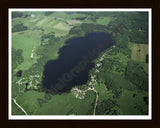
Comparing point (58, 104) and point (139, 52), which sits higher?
point (139, 52)

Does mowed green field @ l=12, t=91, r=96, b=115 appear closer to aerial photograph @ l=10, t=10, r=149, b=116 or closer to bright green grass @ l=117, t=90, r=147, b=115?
aerial photograph @ l=10, t=10, r=149, b=116

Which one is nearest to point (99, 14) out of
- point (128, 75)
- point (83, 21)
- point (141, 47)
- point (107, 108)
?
point (83, 21)

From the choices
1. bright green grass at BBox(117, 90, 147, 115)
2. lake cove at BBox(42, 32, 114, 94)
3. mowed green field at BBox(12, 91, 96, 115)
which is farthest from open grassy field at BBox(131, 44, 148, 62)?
mowed green field at BBox(12, 91, 96, 115)

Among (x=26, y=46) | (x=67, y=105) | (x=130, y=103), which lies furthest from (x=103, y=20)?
(x=67, y=105)

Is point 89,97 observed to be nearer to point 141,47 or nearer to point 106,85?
point 106,85

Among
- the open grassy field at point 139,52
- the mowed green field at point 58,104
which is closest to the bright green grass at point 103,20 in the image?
the open grassy field at point 139,52

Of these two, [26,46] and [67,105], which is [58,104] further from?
[26,46]

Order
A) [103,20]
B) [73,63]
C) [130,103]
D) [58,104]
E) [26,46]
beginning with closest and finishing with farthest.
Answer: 1. [130,103]
2. [58,104]
3. [73,63]
4. [26,46]
5. [103,20]

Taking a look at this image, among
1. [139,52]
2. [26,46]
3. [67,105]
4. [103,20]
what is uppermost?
[103,20]
